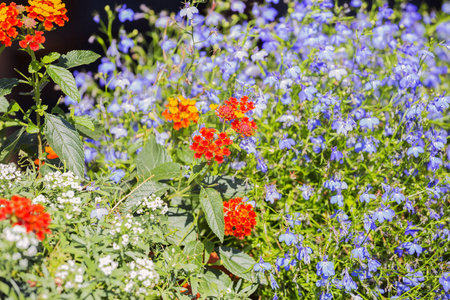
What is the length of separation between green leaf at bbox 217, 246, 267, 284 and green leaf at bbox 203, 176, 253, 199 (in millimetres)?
240

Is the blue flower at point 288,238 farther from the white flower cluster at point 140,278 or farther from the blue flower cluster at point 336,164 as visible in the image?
the white flower cluster at point 140,278

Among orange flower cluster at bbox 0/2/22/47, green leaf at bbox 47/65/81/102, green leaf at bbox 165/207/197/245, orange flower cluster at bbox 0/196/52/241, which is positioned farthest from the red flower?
orange flower cluster at bbox 0/2/22/47

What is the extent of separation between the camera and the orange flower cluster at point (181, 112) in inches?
76.1

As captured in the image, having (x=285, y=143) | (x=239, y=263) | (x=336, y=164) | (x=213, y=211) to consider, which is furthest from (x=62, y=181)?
(x=336, y=164)

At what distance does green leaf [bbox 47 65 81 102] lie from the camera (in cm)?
159

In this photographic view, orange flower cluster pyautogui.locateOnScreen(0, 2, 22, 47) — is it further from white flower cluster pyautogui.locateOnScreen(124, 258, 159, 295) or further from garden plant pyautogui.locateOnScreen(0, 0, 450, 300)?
white flower cluster pyautogui.locateOnScreen(124, 258, 159, 295)

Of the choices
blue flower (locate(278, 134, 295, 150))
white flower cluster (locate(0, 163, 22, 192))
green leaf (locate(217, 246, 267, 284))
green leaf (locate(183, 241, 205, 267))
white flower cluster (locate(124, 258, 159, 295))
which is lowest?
green leaf (locate(217, 246, 267, 284))

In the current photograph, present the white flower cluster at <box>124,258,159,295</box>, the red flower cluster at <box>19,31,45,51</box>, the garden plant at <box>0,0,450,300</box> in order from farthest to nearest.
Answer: the red flower cluster at <box>19,31,45,51</box>
the garden plant at <box>0,0,450,300</box>
the white flower cluster at <box>124,258,159,295</box>

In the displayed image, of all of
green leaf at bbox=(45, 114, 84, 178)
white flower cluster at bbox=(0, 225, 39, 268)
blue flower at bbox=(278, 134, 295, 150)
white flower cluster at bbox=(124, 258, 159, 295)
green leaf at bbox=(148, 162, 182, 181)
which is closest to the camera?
white flower cluster at bbox=(0, 225, 39, 268)

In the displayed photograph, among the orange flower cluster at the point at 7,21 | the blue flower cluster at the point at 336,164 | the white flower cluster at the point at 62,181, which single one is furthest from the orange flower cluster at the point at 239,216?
the orange flower cluster at the point at 7,21

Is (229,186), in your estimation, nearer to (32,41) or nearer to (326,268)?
(326,268)

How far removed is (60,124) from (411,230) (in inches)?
59.1

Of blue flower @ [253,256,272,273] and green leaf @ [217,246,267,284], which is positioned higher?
blue flower @ [253,256,272,273]

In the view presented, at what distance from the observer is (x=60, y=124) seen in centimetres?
167
